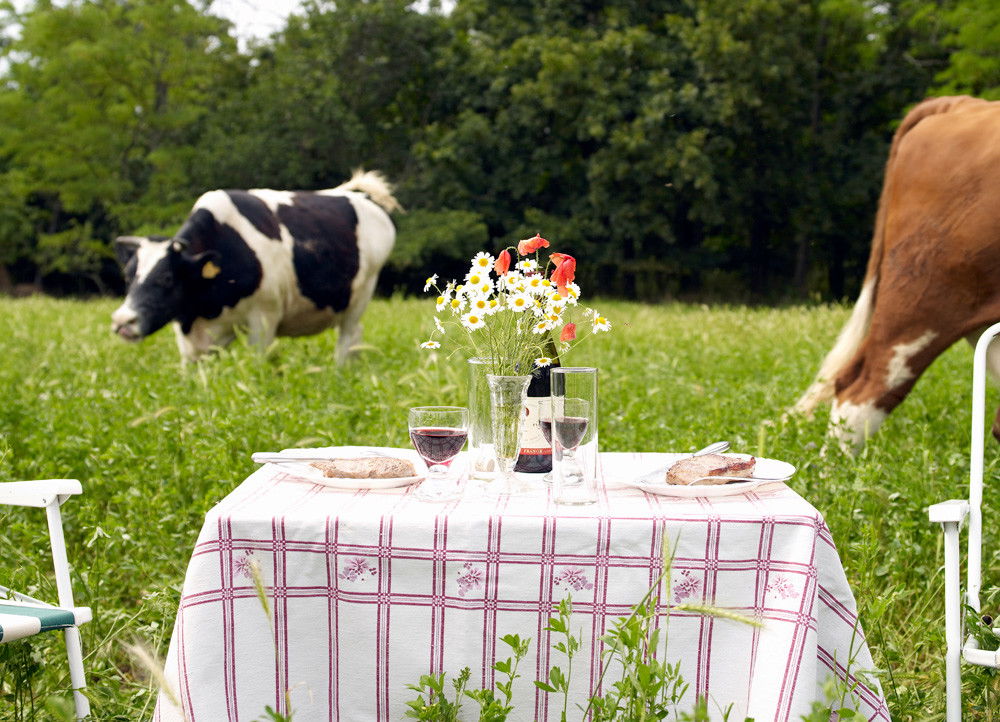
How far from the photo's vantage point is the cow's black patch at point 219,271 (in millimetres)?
8344

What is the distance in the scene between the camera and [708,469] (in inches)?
97.0

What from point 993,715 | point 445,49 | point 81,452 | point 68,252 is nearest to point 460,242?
point 445,49

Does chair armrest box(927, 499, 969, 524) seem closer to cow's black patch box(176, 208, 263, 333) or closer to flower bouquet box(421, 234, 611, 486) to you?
flower bouquet box(421, 234, 611, 486)

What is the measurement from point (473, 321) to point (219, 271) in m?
6.31

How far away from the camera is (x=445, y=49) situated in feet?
93.9

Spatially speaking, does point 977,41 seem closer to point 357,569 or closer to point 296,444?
point 296,444

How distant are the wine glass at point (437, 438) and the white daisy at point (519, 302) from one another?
0.27 meters

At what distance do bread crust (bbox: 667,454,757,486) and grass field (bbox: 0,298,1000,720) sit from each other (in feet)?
1.32

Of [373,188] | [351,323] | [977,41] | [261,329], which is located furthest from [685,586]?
[977,41]

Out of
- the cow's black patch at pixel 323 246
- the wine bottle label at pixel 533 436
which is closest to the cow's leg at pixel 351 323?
the cow's black patch at pixel 323 246

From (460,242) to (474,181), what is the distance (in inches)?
92.1

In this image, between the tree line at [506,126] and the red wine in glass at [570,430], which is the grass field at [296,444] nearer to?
the red wine in glass at [570,430]

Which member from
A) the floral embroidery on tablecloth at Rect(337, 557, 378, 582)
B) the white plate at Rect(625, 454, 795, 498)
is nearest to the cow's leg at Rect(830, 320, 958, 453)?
the white plate at Rect(625, 454, 795, 498)

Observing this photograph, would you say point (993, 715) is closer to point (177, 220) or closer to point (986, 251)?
point (986, 251)
